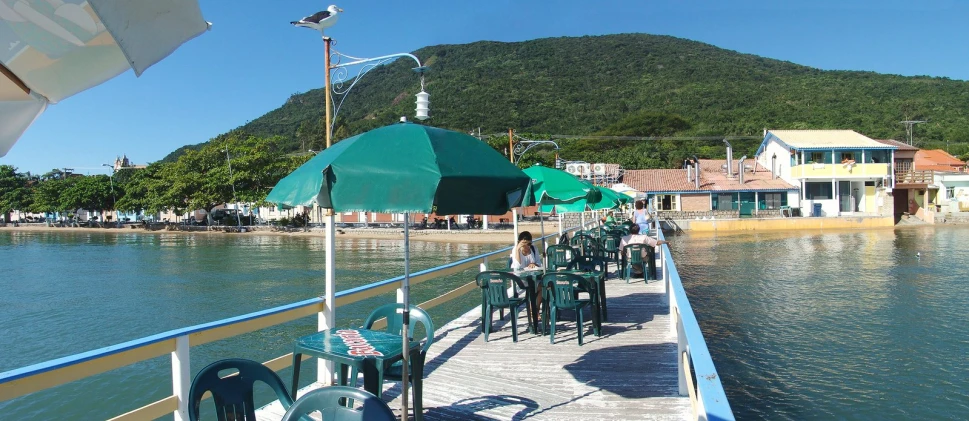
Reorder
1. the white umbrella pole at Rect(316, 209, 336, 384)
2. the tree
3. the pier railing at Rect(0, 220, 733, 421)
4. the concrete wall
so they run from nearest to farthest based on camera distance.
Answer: the pier railing at Rect(0, 220, 733, 421)
the white umbrella pole at Rect(316, 209, 336, 384)
the concrete wall
the tree

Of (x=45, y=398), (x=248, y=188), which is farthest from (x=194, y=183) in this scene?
(x=45, y=398)

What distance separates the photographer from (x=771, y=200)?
4575 cm

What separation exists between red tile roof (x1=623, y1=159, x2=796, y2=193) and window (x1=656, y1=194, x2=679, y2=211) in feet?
2.08

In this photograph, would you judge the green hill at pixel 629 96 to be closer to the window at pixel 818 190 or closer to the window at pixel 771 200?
the window at pixel 818 190

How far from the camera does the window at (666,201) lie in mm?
46625

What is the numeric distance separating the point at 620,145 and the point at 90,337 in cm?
8081

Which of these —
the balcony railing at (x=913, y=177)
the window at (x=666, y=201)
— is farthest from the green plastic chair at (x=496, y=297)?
the balcony railing at (x=913, y=177)

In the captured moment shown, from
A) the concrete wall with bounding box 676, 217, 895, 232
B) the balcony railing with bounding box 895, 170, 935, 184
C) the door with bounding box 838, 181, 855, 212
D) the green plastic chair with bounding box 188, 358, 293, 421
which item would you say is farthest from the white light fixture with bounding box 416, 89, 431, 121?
the balcony railing with bounding box 895, 170, 935, 184

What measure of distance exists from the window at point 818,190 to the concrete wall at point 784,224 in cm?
438

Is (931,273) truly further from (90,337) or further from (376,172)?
(90,337)

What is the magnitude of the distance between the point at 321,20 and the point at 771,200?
1818 inches

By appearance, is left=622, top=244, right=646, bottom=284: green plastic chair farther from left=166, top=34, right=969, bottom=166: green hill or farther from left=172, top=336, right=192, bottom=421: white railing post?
left=166, top=34, right=969, bottom=166: green hill

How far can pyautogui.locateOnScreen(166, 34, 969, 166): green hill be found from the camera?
294 ft

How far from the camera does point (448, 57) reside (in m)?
176
